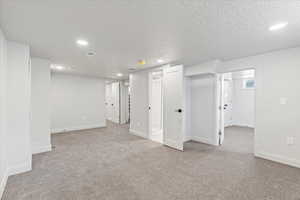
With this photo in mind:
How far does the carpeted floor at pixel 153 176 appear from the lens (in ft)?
6.19

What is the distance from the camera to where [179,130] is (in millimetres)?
3596

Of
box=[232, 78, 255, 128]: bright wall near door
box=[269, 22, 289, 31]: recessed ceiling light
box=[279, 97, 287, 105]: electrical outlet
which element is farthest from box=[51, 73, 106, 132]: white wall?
box=[232, 78, 255, 128]: bright wall near door

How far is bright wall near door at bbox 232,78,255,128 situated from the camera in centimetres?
630

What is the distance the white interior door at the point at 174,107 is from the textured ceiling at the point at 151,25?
90cm

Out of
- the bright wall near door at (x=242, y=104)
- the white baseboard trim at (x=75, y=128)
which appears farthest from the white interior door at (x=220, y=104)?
the white baseboard trim at (x=75, y=128)

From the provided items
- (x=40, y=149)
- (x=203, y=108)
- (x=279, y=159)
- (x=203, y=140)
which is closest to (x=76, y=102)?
(x=40, y=149)

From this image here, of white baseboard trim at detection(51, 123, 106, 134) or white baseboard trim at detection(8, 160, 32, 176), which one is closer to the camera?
white baseboard trim at detection(8, 160, 32, 176)

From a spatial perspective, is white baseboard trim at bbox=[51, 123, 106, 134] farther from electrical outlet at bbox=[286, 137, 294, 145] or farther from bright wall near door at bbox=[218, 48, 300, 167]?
electrical outlet at bbox=[286, 137, 294, 145]

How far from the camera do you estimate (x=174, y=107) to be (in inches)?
148

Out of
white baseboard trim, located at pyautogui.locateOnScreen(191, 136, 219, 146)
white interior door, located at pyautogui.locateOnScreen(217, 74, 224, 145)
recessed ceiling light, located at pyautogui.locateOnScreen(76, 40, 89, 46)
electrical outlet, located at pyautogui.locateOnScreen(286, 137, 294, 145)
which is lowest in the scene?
white baseboard trim, located at pyautogui.locateOnScreen(191, 136, 219, 146)

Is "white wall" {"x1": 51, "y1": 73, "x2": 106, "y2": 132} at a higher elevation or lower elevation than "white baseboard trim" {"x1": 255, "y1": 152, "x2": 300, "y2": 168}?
higher

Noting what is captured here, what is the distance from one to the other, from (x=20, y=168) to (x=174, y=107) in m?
3.45

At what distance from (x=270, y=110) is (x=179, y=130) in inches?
80.7

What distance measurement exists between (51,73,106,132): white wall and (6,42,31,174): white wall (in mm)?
3135
